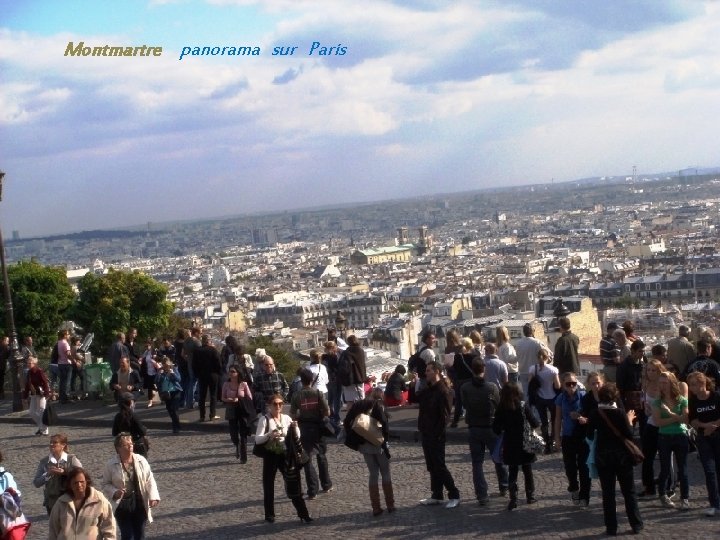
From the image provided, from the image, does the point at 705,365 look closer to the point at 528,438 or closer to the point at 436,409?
the point at 528,438

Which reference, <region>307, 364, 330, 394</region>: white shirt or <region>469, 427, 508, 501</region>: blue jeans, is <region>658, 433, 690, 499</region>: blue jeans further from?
<region>307, 364, 330, 394</region>: white shirt

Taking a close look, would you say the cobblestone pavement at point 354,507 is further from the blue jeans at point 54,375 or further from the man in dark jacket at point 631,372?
the blue jeans at point 54,375

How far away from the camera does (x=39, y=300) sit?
96.1ft

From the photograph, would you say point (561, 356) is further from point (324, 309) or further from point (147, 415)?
point (324, 309)

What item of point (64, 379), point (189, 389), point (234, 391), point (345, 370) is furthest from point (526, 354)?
point (64, 379)

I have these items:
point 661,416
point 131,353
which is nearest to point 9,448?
point 131,353

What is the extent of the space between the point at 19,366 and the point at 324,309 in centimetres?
9597

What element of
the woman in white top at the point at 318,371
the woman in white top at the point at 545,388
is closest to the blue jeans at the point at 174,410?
the woman in white top at the point at 318,371

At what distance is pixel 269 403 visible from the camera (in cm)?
1053

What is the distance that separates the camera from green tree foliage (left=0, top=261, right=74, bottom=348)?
28.8 meters

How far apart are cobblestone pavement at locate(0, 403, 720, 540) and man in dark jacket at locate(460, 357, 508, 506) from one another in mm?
240

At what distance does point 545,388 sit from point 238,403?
10.8ft

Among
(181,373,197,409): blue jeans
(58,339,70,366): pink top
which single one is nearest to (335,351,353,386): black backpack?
(181,373,197,409): blue jeans

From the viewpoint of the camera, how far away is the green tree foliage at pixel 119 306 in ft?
107
